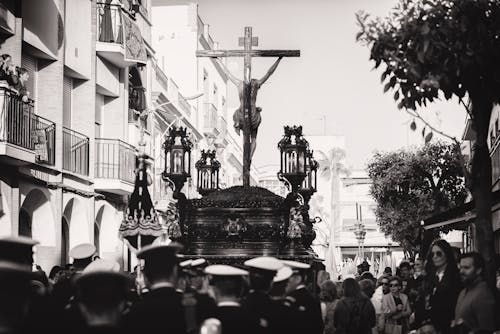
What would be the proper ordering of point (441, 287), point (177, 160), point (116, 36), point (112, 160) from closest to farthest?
point (441, 287), point (177, 160), point (112, 160), point (116, 36)

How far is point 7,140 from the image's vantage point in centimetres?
2025

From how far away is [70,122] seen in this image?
2722cm

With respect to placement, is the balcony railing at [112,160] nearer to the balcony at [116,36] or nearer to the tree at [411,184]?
the balcony at [116,36]

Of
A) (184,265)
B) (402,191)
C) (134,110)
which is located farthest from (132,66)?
(184,265)

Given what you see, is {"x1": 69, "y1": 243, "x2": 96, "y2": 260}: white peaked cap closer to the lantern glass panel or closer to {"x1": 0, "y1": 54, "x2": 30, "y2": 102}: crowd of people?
the lantern glass panel

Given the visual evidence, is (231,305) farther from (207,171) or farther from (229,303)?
(207,171)

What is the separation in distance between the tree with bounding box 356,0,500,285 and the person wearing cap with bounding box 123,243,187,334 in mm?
4010

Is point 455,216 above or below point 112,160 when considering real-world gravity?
below

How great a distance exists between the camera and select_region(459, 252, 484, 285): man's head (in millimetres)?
9172

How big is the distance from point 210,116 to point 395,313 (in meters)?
36.1

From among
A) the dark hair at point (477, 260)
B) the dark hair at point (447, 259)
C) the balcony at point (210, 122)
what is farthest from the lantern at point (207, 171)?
the balcony at point (210, 122)

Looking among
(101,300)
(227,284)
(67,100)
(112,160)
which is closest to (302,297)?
(227,284)

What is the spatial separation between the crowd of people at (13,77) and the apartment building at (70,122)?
0.54ft

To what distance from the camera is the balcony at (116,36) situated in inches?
1128
